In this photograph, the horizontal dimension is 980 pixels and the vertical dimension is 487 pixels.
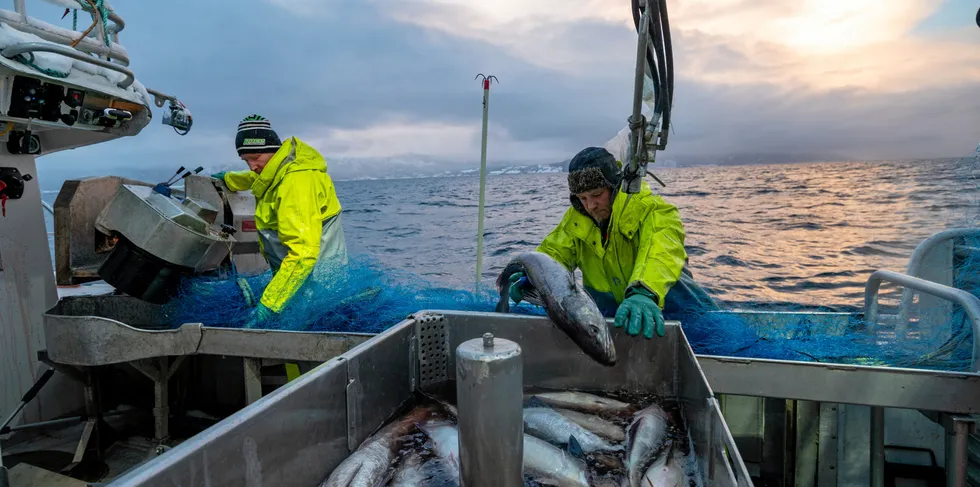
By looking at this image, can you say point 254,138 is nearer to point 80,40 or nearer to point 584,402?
point 80,40

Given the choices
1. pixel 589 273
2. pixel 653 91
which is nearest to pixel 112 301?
pixel 589 273

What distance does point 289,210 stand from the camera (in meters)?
3.90

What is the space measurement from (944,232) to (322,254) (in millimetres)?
4724

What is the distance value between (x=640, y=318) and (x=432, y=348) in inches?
40.8

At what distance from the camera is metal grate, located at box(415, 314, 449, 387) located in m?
2.62

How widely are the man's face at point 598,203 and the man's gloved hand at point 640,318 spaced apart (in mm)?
1129

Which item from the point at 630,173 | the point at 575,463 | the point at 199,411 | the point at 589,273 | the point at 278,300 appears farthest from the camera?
the point at 199,411

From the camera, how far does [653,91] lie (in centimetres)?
324

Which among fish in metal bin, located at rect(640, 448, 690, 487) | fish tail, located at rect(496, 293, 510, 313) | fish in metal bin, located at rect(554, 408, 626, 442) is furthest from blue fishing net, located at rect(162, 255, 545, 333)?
fish in metal bin, located at rect(640, 448, 690, 487)

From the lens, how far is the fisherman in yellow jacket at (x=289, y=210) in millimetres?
3750

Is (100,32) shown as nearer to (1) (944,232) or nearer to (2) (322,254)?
(2) (322,254)

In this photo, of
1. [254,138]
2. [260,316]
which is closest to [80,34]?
[254,138]

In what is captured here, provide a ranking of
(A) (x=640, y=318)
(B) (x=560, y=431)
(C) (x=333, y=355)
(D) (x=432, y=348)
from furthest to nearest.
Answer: (C) (x=333, y=355)
(D) (x=432, y=348)
(A) (x=640, y=318)
(B) (x=560, y=431)

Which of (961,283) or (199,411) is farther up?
(961,283)
